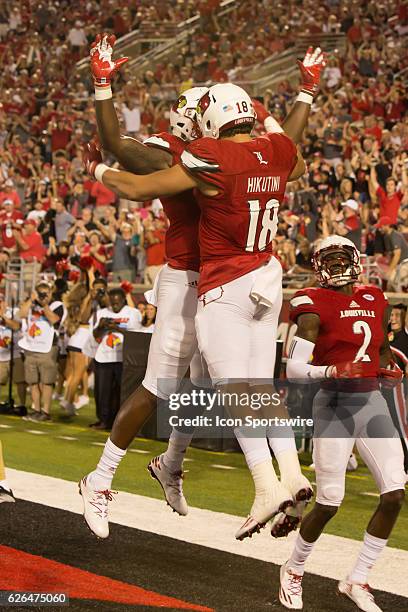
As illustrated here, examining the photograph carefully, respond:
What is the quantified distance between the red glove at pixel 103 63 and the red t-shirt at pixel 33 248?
12.5 m

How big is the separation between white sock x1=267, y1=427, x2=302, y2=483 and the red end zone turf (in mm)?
1236

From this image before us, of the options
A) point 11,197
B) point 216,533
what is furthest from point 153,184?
point 11,197

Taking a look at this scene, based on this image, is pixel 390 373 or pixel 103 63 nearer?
pixel 103 63

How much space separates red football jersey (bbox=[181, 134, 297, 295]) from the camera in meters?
4.98

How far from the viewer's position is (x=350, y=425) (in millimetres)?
6031

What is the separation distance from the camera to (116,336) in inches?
492

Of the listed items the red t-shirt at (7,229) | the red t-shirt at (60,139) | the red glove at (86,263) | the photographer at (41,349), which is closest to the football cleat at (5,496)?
the photographer at (41,349)

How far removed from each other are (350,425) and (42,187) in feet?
48.6

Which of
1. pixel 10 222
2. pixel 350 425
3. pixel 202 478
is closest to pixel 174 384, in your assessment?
pixel 350 425

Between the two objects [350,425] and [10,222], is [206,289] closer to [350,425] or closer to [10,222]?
[350,425]

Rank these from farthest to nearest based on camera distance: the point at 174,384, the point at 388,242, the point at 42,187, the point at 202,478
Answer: the point at 42,187 → the point at 388,242 → the point at 202,478 → the point at 174,384

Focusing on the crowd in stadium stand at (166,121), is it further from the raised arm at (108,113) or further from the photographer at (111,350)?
the raised arm at (108,113)

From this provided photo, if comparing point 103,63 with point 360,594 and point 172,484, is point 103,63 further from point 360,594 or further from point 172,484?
point 360,594

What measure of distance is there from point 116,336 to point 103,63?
24.5 feet
